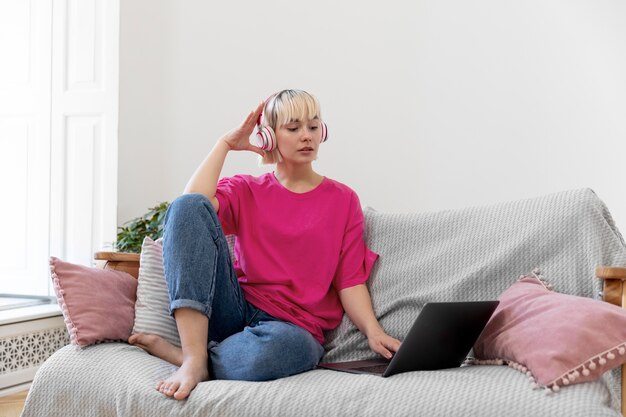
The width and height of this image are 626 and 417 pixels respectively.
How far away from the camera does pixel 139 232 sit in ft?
11.2

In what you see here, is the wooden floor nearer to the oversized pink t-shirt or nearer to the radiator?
the radiator

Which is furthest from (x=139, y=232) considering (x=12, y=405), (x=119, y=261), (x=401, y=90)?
(x=401, y=90)

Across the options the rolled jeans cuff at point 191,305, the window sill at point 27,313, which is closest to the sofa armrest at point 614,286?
the rolled jeans cuff at point 191,305

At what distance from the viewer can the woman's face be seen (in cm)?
201

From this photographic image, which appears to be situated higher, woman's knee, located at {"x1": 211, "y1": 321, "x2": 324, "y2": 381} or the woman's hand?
the woman's hand

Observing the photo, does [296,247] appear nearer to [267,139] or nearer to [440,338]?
[267,139]

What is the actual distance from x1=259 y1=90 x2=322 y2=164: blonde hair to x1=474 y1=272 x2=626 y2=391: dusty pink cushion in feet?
2.45

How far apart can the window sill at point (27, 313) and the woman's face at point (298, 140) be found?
1.64 metres

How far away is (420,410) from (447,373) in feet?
0.46

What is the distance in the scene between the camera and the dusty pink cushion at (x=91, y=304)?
6.12 feet

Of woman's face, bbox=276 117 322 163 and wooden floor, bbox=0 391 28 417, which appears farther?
wooden floor, bbox=0 391 28 417

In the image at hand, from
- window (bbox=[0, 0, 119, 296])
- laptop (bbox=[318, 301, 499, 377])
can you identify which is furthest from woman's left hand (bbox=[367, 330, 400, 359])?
window (bbox=[0, 0, 119, 296])

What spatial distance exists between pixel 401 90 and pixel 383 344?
1.82m

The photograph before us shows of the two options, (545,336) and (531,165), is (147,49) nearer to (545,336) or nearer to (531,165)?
(531,165)
